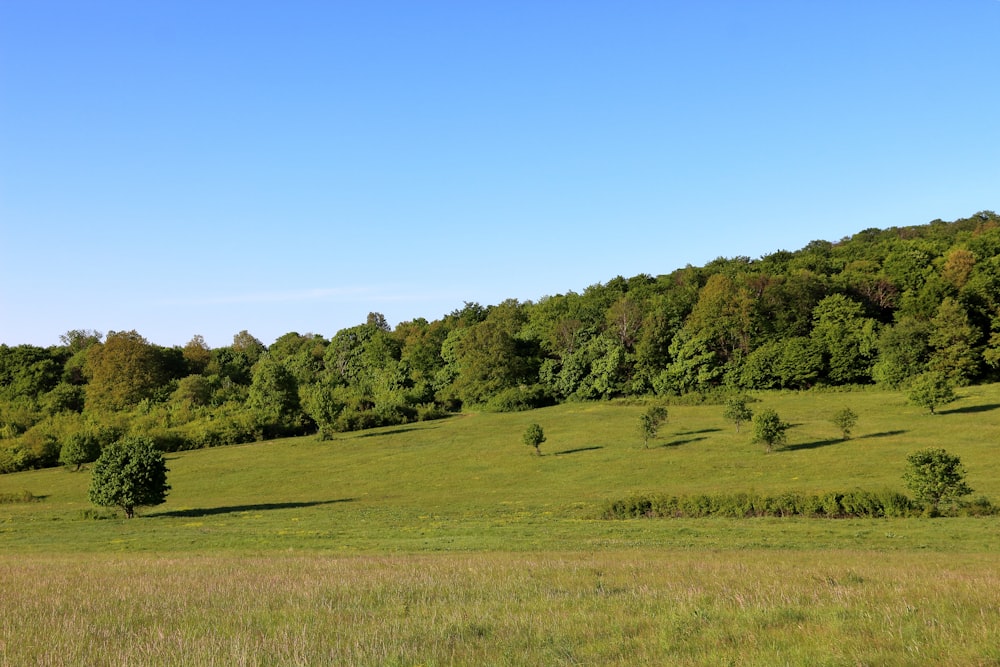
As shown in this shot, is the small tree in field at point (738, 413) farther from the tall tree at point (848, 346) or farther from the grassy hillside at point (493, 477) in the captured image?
the tall tree at point (848, 346)

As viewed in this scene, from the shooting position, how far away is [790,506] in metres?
38.1

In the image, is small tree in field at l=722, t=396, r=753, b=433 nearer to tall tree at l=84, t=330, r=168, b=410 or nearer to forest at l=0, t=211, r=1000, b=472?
forest at l=0, t=211, r=1000, b=472

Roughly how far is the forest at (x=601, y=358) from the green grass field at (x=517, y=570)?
3449cm

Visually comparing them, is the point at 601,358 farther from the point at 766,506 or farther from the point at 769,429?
the point at 766,506

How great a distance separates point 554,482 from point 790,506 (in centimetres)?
2557

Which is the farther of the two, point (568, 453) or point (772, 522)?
point (568, 453)

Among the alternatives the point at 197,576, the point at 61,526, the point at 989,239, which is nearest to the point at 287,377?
the point at 61,526

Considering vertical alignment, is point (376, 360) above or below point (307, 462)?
above

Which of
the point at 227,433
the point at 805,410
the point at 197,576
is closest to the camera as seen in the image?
the point at 197,576

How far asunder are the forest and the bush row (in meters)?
47.4

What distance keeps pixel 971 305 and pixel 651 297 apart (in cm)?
5307

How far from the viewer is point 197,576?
53.5 feet

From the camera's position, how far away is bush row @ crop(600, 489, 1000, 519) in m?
36.9

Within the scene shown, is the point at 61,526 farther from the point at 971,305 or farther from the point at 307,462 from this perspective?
the point at 971,305
